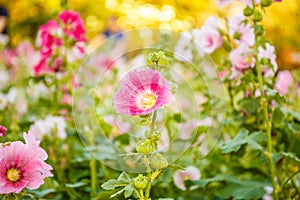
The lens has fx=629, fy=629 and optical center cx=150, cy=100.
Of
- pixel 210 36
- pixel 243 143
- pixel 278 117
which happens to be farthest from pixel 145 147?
pixel 210 36

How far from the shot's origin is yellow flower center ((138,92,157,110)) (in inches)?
36.3

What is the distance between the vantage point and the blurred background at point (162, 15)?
5031 mm

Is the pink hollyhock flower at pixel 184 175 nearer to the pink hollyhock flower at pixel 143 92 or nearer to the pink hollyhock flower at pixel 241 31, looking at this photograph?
the pink hollyhock flower at pixel 241 31

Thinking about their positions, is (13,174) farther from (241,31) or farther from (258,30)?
(241,31)

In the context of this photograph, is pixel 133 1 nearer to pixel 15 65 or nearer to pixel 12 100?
pixel 15 65

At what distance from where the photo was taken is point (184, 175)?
1.60 metres

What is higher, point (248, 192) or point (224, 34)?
point (224, 34)

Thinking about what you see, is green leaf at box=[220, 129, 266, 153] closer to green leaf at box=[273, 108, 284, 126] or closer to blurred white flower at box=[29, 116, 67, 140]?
green leaf at box=[273, 108, 284, 126]

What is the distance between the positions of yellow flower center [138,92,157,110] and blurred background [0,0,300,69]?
349 centimetres

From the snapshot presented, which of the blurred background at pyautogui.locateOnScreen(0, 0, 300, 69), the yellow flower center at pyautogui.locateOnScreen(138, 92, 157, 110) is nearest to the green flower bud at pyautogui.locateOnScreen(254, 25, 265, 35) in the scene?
the yellow flower center at pyautogui.locateOnScreen(138, 92, 157, 110)

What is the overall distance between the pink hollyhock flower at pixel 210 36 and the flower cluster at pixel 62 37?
0.41 meters

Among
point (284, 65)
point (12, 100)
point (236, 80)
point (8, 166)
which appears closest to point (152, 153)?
point (8, 166)

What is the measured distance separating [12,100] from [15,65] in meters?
0.81

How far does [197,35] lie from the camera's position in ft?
5.58
